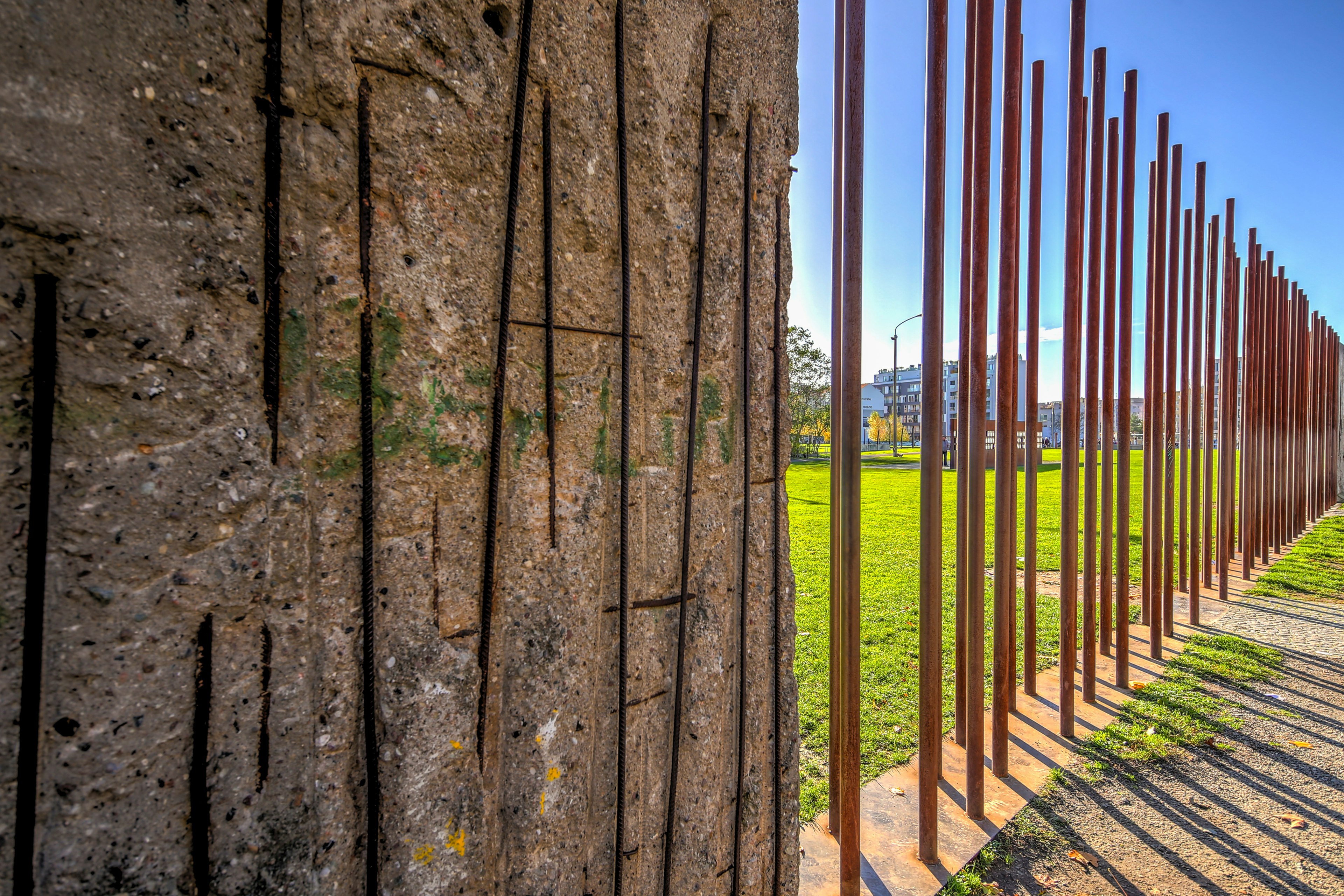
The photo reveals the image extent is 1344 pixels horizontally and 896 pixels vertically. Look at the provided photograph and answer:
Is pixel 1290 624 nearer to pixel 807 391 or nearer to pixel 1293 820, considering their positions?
pixel 1293 820

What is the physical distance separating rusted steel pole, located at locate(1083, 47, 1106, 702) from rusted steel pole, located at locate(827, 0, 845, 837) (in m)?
1.94

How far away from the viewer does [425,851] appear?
1.04 metres

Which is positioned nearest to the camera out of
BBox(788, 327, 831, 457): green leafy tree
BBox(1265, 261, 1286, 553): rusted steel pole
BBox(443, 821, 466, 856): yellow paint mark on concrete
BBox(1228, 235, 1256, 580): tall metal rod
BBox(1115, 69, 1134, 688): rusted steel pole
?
BBox(443, 821, 466, 856): yellow paint mark on concrete

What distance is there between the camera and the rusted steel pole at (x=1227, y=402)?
5.66 meters

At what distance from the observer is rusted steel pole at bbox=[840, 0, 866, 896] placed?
1964 millimetres

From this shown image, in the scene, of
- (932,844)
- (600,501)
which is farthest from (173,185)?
(932,844)

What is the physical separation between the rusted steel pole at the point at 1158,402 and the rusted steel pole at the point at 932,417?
117 inches

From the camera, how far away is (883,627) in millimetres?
4871

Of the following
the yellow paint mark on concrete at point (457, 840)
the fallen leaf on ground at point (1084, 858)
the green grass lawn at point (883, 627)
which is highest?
the yellow paint mark on concrete at point (457, 840)

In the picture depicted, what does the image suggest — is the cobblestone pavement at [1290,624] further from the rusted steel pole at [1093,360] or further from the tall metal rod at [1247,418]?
the rusted steel pole at [1093,360]

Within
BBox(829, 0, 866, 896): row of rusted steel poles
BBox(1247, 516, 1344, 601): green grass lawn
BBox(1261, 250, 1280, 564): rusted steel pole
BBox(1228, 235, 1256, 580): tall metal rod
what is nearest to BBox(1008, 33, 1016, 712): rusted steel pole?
BBox(829, 0, 866, 896): row of rusted steel poles

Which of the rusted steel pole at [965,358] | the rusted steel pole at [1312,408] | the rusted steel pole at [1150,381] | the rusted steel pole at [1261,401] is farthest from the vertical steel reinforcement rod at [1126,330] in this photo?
the rusted steel pole at [1312,408]

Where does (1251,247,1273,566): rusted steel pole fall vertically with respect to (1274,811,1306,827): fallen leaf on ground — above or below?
above

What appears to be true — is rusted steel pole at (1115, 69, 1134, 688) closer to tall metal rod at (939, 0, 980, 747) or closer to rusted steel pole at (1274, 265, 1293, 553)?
tall metal rod at (939, 0, 980, 747)
